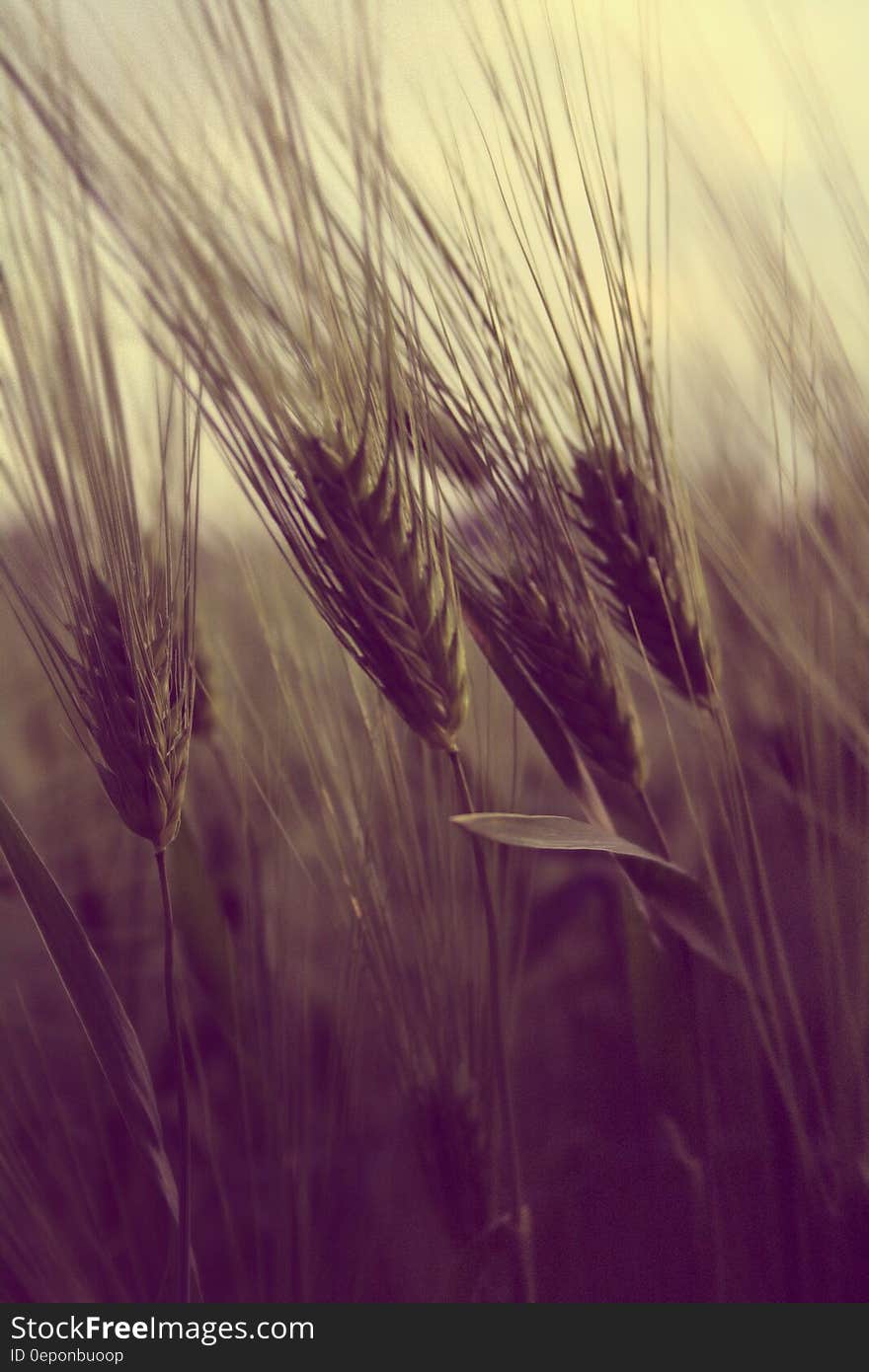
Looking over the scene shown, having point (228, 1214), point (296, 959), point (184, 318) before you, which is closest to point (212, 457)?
point (184, 318)

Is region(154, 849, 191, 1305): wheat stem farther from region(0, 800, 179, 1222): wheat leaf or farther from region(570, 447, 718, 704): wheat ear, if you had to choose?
region(570, 447, 718, 704): wheat ear

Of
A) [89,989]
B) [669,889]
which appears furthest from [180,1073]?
[669,889]

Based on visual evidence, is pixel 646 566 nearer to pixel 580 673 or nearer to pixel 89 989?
pixel 580 673

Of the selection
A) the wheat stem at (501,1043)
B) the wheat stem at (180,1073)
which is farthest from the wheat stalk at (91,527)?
the wheat stem at (501,1043)

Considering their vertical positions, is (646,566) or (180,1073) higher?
(646,566)

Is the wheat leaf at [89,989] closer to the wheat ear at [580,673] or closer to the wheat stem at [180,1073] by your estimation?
the wheat stem at [180,1073]

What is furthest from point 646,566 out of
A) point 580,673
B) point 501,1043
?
point 501,1043
